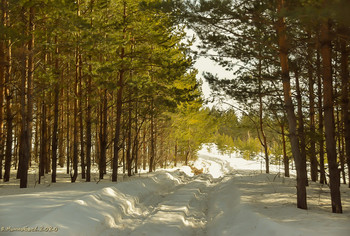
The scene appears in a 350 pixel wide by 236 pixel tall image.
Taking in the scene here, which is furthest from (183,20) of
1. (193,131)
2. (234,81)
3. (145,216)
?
(193,131)

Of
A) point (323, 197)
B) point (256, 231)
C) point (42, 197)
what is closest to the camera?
point (256, 231)

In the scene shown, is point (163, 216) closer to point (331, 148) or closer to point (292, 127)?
point (292, 127)

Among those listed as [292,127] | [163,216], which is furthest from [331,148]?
[163,216]

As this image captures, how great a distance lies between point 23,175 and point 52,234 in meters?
6.97

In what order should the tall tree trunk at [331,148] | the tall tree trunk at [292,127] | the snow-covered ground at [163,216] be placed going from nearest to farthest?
the snow-covered ground at [163,216], the tall tree trunk at [331,148], the tall tree trunk at [292,127]

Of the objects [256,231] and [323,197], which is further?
[323,197]

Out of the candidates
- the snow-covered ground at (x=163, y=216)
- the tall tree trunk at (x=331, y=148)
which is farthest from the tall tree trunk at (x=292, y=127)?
the tall tree trunk at (x=331, y=148)

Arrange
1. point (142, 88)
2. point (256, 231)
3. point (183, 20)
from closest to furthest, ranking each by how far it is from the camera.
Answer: point (256, 231)
point (183, 20)
point (142, 88)

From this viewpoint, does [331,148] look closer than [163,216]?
Yes

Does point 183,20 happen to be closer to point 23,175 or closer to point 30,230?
point 30,230

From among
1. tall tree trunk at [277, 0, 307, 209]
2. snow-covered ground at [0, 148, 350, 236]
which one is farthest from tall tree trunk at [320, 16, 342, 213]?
tall tree trunk at [277, 0, 307, 209]

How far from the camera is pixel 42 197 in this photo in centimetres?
803

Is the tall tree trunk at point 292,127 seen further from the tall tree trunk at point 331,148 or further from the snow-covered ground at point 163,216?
the tall tree trunk at point 331,148

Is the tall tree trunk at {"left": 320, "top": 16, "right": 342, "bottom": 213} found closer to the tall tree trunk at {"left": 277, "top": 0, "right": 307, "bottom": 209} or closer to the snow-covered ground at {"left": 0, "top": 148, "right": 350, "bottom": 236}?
the snow-covered ground at {"left": 0, "top": 148, "right": 350, "bottom": 236}
